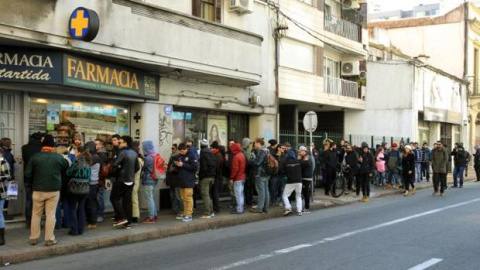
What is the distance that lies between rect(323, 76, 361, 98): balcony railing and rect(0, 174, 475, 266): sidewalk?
10600 mm

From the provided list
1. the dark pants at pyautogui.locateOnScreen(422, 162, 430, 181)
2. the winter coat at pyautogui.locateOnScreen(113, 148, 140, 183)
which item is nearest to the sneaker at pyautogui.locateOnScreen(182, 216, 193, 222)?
the winter coat at pyautogui.locateOnScreen(113, 148, 140, 183)

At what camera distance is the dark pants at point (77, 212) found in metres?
9.17

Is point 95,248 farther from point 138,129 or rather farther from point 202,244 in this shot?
point 138,129

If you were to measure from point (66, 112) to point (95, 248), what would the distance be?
3.78 meters

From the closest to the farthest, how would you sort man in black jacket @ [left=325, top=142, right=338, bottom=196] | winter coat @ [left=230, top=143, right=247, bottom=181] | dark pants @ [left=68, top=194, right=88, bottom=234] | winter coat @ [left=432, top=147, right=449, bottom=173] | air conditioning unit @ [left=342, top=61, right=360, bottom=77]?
dark pants @ [left=68, top=194, right=88, bottom=234]
winter coat @ [left=230, top=143, right=247, bottom=181]
man in black jacket @ [left=325, top=142, right=338, bottom=196]
winter coat @ [left=432, top=147, right=449, bottom=173]
air conditioning unit @ [left=342, top=61, right=360, bottom=77]

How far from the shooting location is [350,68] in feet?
79.8

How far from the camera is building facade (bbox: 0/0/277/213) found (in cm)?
972

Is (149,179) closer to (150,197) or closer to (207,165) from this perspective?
(150,197)

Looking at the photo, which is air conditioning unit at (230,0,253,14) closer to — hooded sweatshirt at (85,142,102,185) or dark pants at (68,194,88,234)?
hooded sweatshirt at (85,142,102,185)

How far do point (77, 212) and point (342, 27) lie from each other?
17322 mm

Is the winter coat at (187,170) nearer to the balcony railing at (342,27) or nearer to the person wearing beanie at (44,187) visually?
the person wearing beanie at (44,187)

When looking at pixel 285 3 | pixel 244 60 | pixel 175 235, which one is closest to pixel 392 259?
pixel 175 235

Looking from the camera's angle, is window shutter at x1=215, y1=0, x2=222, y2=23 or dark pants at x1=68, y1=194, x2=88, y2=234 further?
window shutter at x1=215, y1=0, x2=222, y2=23

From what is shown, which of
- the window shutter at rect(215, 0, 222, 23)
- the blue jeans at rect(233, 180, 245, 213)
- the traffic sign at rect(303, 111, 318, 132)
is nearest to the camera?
the blue jeans at rect(233, 180, 245, 213)
